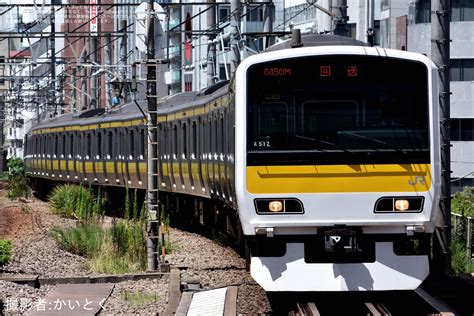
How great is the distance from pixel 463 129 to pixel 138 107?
2480 cm

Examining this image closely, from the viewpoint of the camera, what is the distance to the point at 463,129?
42.5 metres

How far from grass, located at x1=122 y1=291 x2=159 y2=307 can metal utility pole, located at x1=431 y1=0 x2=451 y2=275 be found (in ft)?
12.0

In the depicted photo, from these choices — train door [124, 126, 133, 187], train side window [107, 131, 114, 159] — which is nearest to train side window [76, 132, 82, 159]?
train side window [107, 131, 114, 159]

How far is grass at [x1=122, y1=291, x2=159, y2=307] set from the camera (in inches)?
552

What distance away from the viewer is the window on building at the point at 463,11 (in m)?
42.2

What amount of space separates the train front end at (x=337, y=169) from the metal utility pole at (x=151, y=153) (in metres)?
4.37

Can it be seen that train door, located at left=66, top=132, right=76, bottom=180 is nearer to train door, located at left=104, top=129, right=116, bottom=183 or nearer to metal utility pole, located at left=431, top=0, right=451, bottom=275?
train door, located at left=104, top=129, right=116, bottom=183

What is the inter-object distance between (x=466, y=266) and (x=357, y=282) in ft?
17.0

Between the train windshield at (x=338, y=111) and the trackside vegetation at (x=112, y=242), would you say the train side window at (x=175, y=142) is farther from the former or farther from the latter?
the train windshield at (x=338, y=111)

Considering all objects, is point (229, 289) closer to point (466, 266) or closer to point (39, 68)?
point (466, 266)

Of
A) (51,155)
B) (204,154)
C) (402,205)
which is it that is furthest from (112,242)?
(51,155)

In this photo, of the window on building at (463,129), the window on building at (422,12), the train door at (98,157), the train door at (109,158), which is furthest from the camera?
the window on building at (463,129)

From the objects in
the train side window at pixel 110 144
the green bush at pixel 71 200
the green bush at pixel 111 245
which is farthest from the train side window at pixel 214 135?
the train side window at pixel 110 144

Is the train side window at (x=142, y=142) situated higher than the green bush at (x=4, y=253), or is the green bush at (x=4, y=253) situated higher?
the train side window at (x=142, y=142)
